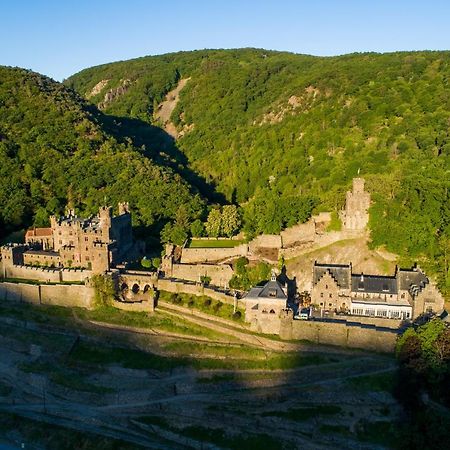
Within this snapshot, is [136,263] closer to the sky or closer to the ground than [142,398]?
closer to the sky

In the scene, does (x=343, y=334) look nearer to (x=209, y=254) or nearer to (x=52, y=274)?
(x=209, y=254)

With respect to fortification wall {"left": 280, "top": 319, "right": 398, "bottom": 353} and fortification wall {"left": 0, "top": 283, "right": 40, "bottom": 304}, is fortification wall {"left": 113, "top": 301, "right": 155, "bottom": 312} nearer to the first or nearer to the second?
fortification wall {"left": 0, "top": 283, "right": 40, "bottom": 304}

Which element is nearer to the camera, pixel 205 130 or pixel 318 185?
pixel 318 185

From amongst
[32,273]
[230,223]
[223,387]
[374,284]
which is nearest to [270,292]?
[223,387]

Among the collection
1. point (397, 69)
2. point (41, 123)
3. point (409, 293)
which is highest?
point (397, 69)

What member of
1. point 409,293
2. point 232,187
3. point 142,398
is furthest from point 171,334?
point 232,187

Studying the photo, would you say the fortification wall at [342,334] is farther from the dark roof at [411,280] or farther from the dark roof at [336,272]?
the dark roof at [411,280]

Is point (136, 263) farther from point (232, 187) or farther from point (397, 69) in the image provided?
point (397, 69)
